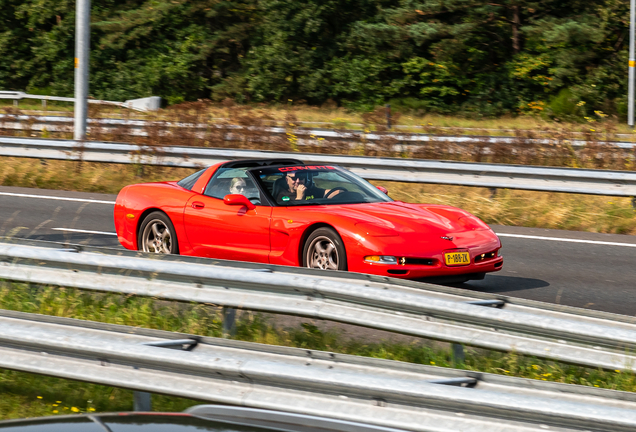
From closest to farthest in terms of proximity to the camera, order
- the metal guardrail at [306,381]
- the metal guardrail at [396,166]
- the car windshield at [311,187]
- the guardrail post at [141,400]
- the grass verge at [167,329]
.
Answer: the metal guardrail at [306,381] → the guardrail post at [141,400] → the grass verge at [167,329] → the car windshield at [311,187] → the metal guardrail at [396,166]

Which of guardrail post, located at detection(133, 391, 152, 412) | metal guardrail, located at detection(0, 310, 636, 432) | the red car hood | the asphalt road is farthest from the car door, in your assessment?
guardrail post, located at detection(133, 391, 152, 412)

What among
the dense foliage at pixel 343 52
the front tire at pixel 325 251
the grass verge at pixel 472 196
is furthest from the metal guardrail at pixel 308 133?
the dense foliage at pixel 343 52

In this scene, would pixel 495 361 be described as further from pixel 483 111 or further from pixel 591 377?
pixel 483 111

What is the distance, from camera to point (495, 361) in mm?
5348

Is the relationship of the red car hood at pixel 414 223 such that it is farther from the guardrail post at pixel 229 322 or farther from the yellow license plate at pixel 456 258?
the guardrail post at pixel 229 322

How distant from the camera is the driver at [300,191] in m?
8.28

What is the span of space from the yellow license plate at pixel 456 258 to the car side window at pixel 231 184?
2042mm

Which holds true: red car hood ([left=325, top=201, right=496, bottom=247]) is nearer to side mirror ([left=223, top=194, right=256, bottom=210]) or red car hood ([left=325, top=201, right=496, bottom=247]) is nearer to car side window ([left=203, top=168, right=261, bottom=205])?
side mirror ([left=223, top=194, right=256, bottom=210])

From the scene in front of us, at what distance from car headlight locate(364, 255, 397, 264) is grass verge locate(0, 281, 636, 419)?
107cm

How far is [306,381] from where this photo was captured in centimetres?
361

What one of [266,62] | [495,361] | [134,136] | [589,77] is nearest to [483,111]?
[589,77]

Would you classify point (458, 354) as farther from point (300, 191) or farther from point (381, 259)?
point (300, 191)

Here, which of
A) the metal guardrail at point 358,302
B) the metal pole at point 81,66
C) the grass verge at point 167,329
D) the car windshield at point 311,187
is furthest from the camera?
the metal pole at point 81,66

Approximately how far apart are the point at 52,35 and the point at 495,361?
4447cm
